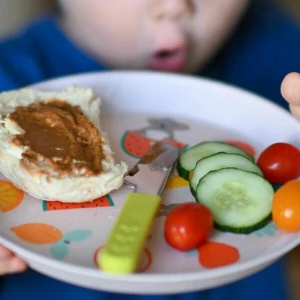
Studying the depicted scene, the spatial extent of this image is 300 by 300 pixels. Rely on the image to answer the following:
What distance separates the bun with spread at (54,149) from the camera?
816 millimetres

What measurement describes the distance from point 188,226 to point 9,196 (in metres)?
0.29

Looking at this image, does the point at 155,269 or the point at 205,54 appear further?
Answer: the point at 205,54

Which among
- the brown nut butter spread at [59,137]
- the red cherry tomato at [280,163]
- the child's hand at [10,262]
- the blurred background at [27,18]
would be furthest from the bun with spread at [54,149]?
the blurred background at [27,18]

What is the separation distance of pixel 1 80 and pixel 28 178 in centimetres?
47

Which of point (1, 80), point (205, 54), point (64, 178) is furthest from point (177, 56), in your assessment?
point (64, 178)

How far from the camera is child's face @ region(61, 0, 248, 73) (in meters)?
1.16

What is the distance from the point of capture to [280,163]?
34.4 inches

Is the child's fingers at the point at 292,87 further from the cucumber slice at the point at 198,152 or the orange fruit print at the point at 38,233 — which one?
the orange fruit print at the point at 38,233

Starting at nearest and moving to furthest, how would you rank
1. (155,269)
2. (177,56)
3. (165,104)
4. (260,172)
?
(155,269) < (260,172) < (165,104) < (177,56)

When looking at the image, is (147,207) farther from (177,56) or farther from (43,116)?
(177,56)

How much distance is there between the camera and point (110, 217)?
82 cm

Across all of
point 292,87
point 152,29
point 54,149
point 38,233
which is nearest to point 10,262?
point 38,233

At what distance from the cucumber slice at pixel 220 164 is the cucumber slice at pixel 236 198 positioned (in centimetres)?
3

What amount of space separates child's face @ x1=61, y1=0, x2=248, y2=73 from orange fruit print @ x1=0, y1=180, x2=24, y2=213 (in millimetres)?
474
